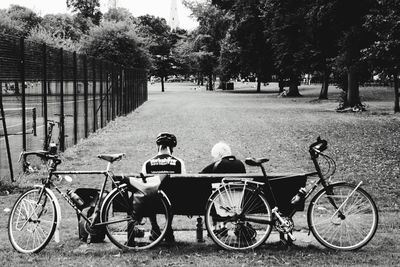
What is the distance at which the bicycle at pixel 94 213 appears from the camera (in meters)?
6.05

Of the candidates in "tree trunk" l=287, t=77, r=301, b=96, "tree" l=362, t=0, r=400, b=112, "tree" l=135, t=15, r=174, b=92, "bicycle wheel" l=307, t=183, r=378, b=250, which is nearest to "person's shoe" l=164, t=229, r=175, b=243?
"bicycle wheel" l=307, t=183, r=378, b=250

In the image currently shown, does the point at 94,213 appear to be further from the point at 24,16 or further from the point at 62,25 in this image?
the point at 24,16

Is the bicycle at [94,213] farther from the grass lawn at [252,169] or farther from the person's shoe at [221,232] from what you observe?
the person's shoe at [221,232]

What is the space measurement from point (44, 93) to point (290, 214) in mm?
7952

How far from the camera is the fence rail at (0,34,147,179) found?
35.0ft

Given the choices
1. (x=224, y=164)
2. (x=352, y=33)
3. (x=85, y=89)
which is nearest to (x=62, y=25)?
(x=352, y=33)

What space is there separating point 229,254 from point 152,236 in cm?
81

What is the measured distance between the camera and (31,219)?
6.20 meters

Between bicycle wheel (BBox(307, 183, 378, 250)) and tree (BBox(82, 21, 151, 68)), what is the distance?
51868mm

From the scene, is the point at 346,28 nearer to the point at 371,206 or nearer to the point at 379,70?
the point at 379,70

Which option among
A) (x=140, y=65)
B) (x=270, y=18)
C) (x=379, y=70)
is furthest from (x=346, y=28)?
(x=140, y=65)

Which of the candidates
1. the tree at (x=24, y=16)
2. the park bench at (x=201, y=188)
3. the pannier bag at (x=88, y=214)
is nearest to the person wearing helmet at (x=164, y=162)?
the park bench at (x=201, y=188)

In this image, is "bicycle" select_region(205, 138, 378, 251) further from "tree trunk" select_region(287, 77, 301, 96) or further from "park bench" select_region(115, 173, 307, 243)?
"tree trunk" select_region(287, 77, 301, 96)

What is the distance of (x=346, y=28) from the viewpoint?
31.5 m
